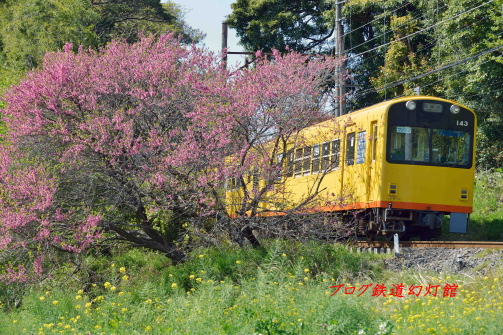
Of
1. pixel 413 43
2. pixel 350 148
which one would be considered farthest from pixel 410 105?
pixel 413 43

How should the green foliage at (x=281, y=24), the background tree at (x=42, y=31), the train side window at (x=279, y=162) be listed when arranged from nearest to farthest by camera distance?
the train side window at (x=279, y=162) < the background tree at (x=42, y=31) < the green foliage at (x=281, y=24)

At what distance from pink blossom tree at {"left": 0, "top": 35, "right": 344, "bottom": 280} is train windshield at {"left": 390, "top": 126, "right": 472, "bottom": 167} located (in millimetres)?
1771

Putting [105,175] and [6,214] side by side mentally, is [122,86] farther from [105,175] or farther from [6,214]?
[6,214]

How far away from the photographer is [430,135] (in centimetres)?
1507

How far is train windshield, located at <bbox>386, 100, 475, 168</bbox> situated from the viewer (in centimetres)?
1468

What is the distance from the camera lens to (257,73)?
46.2 ft

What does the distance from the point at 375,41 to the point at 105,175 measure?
22.1 metres

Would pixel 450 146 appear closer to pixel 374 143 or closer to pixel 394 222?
pixel 374 143

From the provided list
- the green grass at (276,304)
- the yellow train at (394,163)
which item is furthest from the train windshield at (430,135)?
the green grass at (276,304)

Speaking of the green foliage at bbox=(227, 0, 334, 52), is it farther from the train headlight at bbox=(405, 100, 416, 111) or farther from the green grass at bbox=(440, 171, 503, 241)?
the train headlight at bbox=(405, 100, 416, 111)

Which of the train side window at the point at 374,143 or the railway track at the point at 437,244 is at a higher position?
the train side window at the point at 374,143

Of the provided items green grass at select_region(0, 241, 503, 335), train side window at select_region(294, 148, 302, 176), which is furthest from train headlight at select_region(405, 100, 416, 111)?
green grass at select_region(0, 241, 503, 335)

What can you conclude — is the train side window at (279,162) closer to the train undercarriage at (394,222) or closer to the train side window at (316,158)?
the train side window at (316,158)

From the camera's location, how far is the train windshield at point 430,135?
48.2 ft
